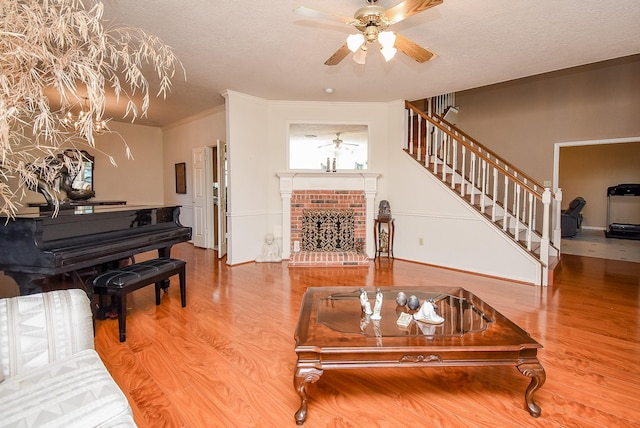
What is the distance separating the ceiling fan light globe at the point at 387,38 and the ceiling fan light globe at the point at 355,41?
0.15 m

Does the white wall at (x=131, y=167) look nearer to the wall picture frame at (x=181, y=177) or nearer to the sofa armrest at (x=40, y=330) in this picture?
the wall picture frame at (x=181, y=177)

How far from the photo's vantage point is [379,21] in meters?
2.18

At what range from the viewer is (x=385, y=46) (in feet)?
7.60

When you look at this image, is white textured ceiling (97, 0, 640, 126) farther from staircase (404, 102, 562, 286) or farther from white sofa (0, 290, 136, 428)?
white sofa (0, 290, 136, 428)

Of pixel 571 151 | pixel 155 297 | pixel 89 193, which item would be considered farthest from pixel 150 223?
pixel 571 151

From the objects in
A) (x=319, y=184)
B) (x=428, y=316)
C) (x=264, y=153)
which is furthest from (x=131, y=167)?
(x=428, y=316)

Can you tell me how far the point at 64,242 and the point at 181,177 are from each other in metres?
4.66

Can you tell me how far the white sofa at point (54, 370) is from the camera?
1104mm

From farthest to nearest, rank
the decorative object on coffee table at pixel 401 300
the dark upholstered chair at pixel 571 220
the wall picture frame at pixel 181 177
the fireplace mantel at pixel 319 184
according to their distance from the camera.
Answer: the dark upholstered chair at pixel 571 220 < the wall picture frame at pixel 181 177 < the fireplace mantel at pixel 319 184 < the decorative object on coffee table at pixel 401 300

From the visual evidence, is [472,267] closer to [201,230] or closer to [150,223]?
[150,223]

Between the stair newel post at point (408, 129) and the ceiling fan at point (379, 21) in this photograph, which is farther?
the stair newel post at point (408, 129)

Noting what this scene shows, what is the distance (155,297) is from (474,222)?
4153mm

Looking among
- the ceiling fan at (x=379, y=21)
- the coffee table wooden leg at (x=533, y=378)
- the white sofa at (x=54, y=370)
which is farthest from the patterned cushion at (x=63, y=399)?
the ceiling fan at (x=379, y=21)

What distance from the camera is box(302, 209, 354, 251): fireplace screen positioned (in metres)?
5.41
